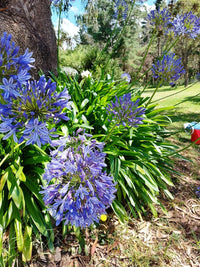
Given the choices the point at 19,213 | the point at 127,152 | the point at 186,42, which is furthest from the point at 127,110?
the point at 186,42

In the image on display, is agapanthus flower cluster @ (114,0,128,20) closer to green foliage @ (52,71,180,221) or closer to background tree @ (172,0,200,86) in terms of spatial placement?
green foliage @ (52,71,180,221)

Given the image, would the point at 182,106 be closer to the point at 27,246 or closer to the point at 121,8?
the point at 121,8

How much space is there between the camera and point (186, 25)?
84.2 inches

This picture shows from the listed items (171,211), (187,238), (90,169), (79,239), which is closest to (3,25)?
(90,169)

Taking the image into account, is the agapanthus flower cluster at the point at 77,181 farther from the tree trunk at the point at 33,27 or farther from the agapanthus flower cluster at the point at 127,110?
the tree trunk at the point at 33,27

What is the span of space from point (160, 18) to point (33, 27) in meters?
1.56

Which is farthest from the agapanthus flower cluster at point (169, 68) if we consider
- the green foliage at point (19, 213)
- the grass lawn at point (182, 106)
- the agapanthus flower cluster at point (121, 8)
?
the green foliage at point (19, 213)

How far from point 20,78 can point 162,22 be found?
2015 millimetres

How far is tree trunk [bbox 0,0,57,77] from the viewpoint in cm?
219

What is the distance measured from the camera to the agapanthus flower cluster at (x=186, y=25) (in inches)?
83.8

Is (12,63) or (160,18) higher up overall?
(160,18)

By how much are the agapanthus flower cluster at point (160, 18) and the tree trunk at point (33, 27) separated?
1.36 m

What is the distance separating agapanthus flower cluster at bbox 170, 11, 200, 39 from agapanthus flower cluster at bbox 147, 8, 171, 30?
0.33 feet

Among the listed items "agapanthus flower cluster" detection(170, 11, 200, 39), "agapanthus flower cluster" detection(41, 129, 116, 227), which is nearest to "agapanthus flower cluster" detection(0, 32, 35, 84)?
"agapanthus flower cluster" detection(41, 129, 116, 227)
